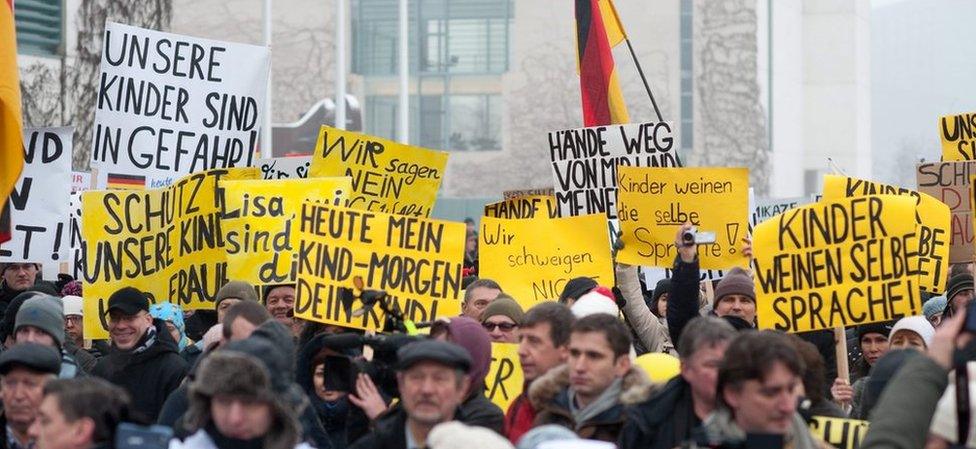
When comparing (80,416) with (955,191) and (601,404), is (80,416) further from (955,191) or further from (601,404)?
(955,191)

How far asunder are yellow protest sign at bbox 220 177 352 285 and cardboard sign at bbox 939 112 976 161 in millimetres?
4892

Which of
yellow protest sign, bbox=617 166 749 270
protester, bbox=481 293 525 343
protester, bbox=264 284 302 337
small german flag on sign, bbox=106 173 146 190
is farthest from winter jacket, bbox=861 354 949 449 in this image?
small german flag on sign, bbox=106 173 146 190

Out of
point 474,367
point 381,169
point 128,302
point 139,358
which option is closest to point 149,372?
point 139,358

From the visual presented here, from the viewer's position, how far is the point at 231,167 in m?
11.8

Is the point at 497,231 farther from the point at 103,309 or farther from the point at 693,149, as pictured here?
the point at 693,149

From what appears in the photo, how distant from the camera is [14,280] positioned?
12008mm

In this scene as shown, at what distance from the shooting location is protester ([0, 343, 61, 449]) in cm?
678

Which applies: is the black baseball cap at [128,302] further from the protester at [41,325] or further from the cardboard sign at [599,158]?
A: the cardboard sign at [599,158]

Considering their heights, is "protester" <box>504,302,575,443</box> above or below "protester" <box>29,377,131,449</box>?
above

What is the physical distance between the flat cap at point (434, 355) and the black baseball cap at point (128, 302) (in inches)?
119

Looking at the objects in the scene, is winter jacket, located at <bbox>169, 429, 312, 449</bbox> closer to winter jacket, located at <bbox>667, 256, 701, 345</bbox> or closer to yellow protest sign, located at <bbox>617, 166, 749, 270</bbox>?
winter jacket, located at <bbox>667, 256, 701, 345</bbox>

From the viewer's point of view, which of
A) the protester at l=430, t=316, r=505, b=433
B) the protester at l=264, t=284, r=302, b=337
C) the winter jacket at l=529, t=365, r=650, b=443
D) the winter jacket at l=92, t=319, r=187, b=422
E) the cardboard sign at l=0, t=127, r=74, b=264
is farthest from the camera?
the cardboard sign at l=0, t=127, r=74, b=264

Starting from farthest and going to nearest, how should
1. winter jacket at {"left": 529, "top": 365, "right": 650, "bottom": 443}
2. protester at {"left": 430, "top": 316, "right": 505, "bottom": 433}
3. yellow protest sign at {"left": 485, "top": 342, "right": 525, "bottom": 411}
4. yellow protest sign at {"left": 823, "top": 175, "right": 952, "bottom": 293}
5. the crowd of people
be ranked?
yellow protest sign at {"left": 823, "top": 175, "right": 952, "bottom": 293} → yellow protest sign at {"left": 485, "top": 342, "right": 525, "bottom": 411} → protester at {"left": 430, "top": 316, "right": 505, "bottom": 433} → winter jacket at {"left": 529, "top": 365, "right": 650, "bottom": 443} → the crowd of people

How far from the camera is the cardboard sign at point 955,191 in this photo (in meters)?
12.4
